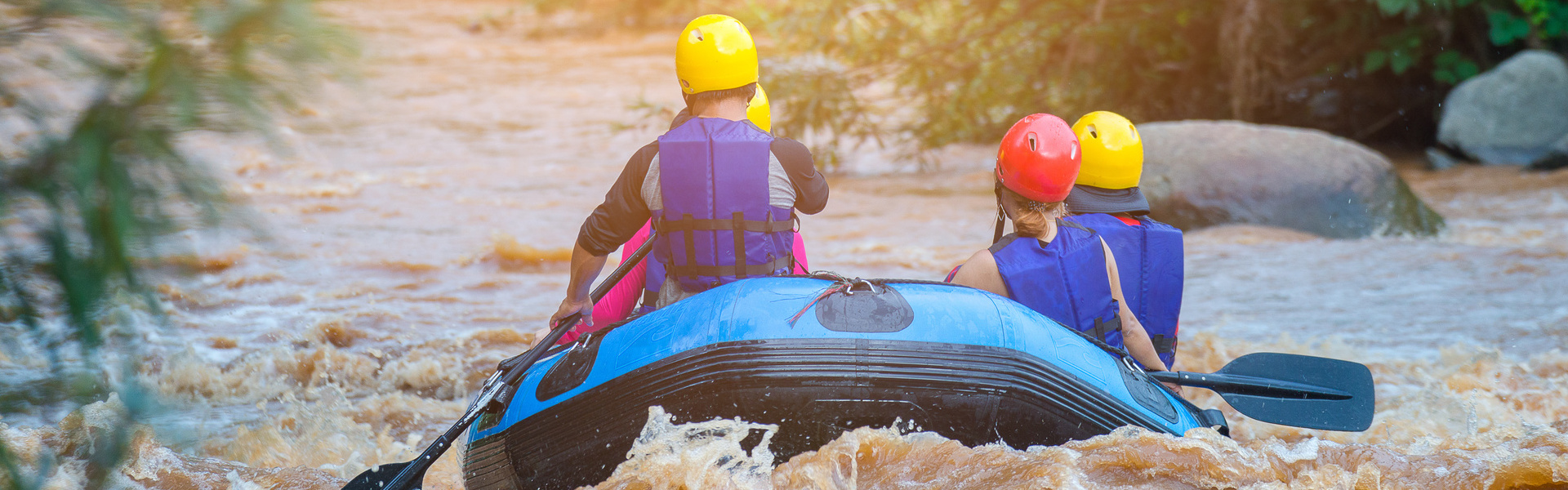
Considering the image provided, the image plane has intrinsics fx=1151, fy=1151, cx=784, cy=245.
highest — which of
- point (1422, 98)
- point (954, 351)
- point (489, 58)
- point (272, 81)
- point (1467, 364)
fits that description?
point (272, 81)

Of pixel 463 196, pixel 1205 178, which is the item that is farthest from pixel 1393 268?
pixel 463 196

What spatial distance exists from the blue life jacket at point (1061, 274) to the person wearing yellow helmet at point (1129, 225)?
1.08 ft

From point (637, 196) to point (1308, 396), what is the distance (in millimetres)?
1663

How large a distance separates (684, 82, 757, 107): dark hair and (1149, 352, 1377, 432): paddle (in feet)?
3.78

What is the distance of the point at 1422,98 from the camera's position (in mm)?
10672

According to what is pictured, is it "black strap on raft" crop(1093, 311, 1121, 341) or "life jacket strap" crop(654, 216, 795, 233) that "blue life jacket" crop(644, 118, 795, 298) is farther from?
"black strap on raft" crop(1093, 311, 1121, 341)

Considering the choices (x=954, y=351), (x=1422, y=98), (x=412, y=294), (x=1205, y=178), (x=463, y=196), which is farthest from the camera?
(x=1422, y=98)

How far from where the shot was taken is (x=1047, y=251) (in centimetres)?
258

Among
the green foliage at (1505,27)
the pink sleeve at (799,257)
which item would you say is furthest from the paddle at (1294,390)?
the green foliage at (1505,27)

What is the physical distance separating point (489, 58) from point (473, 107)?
4.84m

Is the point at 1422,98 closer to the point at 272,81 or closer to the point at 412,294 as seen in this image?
the point at 412,294

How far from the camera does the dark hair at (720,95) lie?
271 centimetres

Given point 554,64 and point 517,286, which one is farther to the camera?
point 554,64

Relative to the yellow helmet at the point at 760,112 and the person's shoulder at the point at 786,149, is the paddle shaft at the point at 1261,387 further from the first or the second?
the yellow helmet at the point at 760,112
